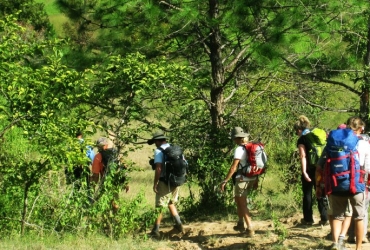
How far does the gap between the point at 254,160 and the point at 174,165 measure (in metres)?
1.12

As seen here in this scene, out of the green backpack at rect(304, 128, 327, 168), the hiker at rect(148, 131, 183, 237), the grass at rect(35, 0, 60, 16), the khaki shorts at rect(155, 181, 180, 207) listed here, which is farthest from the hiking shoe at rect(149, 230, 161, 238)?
the grass at rect(35, 0, 60, 16)

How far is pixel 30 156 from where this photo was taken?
9.72 meters

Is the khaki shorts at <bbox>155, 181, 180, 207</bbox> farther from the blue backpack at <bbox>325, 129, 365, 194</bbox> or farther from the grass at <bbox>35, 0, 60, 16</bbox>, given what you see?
the grass at <bbox>35, 0, 60, 16</bbox>

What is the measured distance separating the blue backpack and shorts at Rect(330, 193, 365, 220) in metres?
0.13

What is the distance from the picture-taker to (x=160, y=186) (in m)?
9.07

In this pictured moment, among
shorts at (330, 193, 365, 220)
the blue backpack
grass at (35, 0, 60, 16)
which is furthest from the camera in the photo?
grass at (35, 0, 60, 16)

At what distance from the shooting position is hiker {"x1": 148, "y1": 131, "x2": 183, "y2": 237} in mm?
8836

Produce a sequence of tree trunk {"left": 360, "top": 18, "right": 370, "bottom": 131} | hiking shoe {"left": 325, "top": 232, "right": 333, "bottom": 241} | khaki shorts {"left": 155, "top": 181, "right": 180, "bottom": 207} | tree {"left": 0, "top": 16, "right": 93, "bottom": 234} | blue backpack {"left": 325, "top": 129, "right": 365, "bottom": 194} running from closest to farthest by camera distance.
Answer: blue backpack {"left": 325, "top": 129, "right": 365, "bottom": 194}, tree {"left": 0, "top": 16, "right": 93, "bottom": 234}, hiking shoe {"left": 325, "top": 232, "right": 333, "bottom": 241}, khaki shorts {"left": 155, "top": 181, "right": 180, "bottom": 207}, tree trunk {"left": 360, "top": 18, "right": 370, "bottom": 131}

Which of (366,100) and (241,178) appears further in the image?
(366,100)

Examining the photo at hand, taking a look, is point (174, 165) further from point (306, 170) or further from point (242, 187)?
point (306, 170)

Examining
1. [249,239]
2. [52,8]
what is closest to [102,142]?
[249,239]

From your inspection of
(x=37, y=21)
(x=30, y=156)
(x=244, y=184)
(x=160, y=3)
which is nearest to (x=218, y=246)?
(x=244, y=184)

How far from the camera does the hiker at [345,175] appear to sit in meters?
6.82

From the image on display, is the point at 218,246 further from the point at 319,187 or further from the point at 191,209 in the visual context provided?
the point at 191,209
